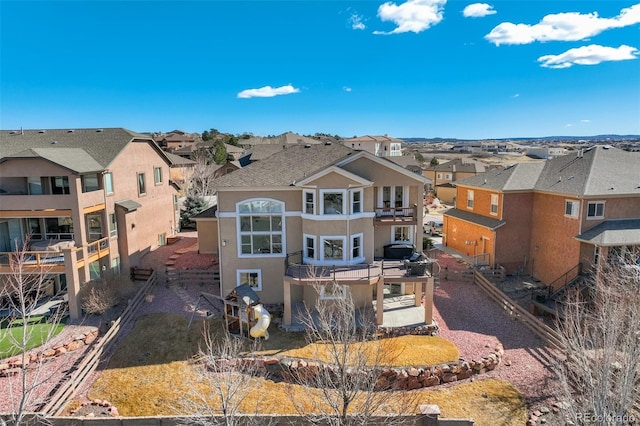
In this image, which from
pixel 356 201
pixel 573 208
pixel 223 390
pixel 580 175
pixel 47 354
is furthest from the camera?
pixel 580 175

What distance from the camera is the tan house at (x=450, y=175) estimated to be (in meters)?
61.1

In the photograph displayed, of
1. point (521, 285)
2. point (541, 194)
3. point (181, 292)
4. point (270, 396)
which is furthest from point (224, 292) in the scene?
point (541, 194)

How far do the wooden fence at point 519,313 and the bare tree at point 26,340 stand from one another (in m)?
19.1

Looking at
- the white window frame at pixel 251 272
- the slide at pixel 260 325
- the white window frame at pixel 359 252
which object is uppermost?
the white window frame at pixel 359 252

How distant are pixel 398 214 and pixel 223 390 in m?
13.3

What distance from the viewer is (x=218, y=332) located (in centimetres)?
1864

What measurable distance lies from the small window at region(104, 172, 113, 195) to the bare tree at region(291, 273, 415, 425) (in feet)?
51.0

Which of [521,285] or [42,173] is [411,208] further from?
[42,173]

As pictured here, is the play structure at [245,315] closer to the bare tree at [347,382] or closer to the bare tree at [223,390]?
the bare tree at [223,390]

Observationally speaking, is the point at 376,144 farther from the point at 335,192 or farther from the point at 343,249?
the point at 343,249

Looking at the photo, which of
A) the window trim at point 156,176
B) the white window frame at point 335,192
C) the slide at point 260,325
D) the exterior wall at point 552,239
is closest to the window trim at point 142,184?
the window trim at point 156,176

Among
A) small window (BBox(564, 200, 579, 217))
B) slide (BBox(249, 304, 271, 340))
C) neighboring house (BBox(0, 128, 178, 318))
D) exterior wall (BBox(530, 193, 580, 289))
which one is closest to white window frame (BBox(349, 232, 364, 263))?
slide (BBox(249, 304, 271, 340))

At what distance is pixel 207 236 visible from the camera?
28.6 meters

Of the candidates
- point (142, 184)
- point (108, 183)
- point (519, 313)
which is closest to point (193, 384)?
point (108, 183)
